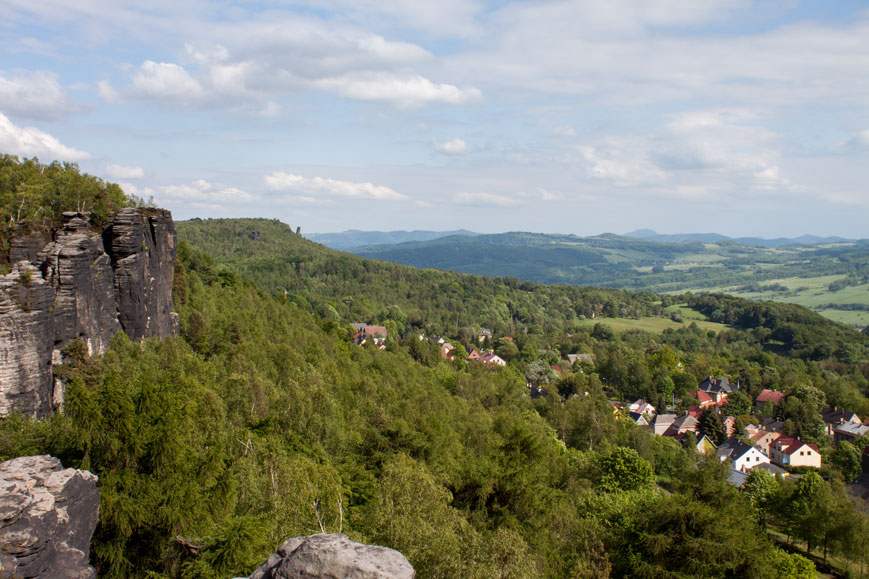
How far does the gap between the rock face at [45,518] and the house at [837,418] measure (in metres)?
106

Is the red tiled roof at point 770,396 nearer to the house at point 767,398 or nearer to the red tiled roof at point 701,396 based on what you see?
the house at point 767,398

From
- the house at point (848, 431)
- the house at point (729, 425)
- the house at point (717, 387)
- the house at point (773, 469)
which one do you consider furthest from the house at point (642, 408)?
the house at point (848, 431)

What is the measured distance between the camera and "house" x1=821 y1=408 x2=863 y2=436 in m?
92.7

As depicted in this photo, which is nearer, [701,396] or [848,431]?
[848,431]

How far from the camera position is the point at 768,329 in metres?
185

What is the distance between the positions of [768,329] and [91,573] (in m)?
206

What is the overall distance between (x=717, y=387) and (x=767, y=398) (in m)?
9.00

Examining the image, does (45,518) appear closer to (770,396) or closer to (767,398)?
(767,398)

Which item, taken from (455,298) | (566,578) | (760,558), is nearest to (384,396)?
(566,578)

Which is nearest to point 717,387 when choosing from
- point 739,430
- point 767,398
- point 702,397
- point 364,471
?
point 702,397

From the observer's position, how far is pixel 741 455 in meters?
73.4

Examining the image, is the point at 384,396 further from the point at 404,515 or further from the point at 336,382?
the point at 404,515

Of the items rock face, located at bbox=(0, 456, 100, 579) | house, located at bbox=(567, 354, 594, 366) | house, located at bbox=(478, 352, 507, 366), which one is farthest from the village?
rock face, located at bbox=(0, 456, 100, 579)

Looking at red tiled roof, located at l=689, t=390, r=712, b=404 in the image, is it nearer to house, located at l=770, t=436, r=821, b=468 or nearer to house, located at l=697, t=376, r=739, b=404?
house, located at l=697, t=376, r=739, b=404
